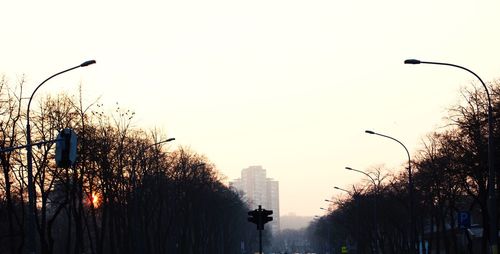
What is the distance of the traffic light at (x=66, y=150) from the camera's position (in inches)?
906

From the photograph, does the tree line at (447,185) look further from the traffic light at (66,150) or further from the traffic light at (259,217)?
the traffic light at (66,150)

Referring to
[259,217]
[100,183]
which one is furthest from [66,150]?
[100,183]

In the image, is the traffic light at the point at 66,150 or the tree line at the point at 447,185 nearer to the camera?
the traffic light at the point at 66,150

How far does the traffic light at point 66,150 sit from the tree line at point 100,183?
2175 cm

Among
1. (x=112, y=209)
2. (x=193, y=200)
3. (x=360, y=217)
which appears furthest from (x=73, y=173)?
(x=360, y=217)

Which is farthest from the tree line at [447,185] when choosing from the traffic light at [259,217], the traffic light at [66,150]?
the traffic light at [66,150]

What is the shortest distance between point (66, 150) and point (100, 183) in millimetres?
37718

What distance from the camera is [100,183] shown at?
60250 millimetres

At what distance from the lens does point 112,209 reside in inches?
2404

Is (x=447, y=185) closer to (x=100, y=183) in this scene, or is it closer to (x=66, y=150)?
(x=100, y=183)

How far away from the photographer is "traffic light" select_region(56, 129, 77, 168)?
23000 millimetres

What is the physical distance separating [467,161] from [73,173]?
22.1m

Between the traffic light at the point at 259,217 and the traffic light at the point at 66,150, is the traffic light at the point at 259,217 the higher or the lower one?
the lower one

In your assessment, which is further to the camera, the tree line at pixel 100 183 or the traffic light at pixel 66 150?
the tree line at pixel 100 183
